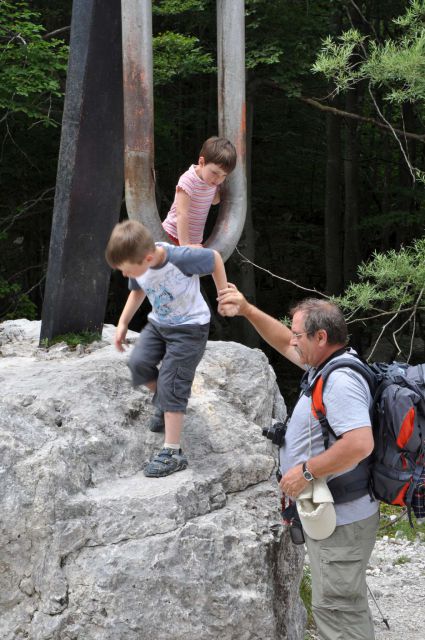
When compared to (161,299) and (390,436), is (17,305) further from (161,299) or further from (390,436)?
(390,436)

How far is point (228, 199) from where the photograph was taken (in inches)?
146

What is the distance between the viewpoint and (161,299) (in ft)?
11.1

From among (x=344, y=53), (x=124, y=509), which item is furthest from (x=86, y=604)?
(x=344, y=53)

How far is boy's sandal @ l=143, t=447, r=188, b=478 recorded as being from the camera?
3.50m

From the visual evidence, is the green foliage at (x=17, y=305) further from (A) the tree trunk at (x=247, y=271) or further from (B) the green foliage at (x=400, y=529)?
(B) the green foliage at (x=400, y=529)

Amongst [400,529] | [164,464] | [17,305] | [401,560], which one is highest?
[164,464]

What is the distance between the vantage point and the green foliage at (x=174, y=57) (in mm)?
9219

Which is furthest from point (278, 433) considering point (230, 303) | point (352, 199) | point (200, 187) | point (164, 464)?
point (352, 199)

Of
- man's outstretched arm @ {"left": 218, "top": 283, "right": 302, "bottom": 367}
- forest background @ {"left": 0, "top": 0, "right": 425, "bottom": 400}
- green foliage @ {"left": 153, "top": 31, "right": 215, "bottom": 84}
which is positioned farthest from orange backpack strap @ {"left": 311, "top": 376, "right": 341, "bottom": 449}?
green foliage @ {"left": 153, "top": 31, "right": 215, "bottom": 84}

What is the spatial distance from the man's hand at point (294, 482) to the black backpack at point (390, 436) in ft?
0.42

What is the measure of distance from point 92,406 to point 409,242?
393 inches

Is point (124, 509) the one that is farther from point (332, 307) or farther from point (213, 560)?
point (332, 307)

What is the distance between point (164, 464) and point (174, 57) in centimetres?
683

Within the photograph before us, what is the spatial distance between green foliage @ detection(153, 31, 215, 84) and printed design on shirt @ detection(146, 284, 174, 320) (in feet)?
21.0
